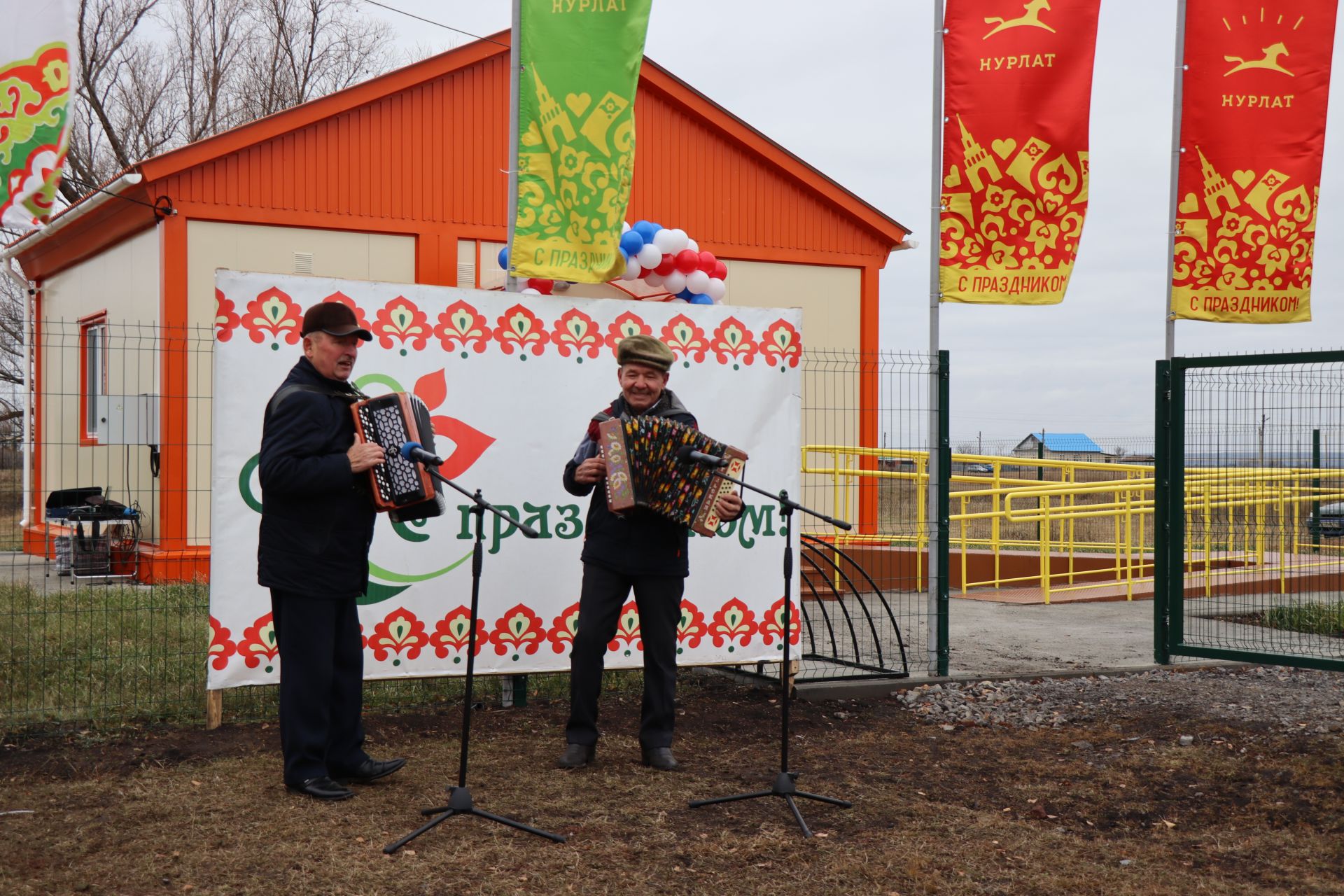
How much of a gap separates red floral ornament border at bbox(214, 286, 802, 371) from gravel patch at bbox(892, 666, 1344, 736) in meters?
2.26

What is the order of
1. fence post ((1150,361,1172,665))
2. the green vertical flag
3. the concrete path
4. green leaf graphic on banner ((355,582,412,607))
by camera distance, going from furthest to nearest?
the concrete path → fence post ((1150,361,1172,665)) → the green vertical flag → green leaf graphic on banner ((355,582,412,607))

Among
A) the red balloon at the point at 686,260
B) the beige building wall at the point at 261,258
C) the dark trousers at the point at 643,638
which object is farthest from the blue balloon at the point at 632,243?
the dark trousers at the point at 643,638

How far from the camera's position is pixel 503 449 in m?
6.89

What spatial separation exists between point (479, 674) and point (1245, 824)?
3.69 metres

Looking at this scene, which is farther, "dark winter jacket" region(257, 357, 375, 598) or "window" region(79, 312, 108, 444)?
"window" region(79, 312, 108, 444)

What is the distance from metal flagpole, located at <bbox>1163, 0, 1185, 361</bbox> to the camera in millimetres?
8555

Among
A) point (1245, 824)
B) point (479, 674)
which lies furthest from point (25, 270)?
point (1245, 824)

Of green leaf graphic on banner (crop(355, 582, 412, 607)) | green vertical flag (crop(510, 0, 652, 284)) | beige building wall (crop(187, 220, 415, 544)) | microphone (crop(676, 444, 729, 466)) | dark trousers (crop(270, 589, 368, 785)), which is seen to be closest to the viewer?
dark trousers (crop(270, 589, 368, 785))

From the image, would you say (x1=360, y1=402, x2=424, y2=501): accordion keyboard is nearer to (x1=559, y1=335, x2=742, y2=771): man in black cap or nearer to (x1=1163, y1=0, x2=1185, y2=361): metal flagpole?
(x1=559, y1=335, x2=742, y2=771): man in black cap

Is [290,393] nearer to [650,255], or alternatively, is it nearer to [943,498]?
[943,498]

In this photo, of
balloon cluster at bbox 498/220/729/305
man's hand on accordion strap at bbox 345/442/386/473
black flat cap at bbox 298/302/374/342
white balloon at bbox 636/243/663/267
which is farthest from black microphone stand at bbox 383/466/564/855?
white balloon at bbox 636/243/663/267

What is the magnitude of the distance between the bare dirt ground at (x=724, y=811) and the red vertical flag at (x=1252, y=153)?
2.87 metres

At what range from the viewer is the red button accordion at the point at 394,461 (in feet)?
17.0

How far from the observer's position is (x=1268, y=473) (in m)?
7.96
